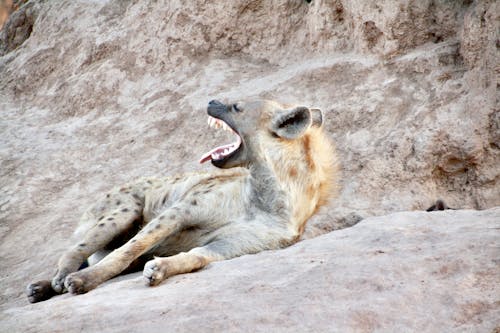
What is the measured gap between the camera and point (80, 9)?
26.9ft

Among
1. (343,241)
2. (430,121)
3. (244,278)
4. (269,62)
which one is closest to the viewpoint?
(244,278)

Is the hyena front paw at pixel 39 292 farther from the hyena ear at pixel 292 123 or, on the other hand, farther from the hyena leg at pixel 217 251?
the hyena ear at pixel 292 123

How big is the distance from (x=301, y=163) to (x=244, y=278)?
1.58 m

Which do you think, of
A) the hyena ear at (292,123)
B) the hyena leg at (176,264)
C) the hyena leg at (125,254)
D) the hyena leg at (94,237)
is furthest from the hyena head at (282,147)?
the hyena leg at (176,264)

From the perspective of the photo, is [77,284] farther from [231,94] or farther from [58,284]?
[231,94]

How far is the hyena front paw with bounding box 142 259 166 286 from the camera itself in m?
3.07

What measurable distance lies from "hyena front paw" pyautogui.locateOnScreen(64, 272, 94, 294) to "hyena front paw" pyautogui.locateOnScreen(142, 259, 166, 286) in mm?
397

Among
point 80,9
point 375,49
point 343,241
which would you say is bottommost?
point 343,241

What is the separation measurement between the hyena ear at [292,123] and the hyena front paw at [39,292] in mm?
1646

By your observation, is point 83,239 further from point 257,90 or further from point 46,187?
point 257,90

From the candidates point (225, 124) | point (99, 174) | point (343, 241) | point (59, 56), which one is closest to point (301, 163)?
point (225, 124)

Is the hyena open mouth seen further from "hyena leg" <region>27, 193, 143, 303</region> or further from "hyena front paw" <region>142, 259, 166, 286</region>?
"hyena front paw" <region>142, 259, 166, 286</region>

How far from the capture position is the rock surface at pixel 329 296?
231 centimetres

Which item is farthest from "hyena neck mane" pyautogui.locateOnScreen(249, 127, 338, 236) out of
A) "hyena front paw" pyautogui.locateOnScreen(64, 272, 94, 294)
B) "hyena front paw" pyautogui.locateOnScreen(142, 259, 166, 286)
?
"hyena front paw" pyautogui.locateOnScreen(64, 272, 94, 294)
